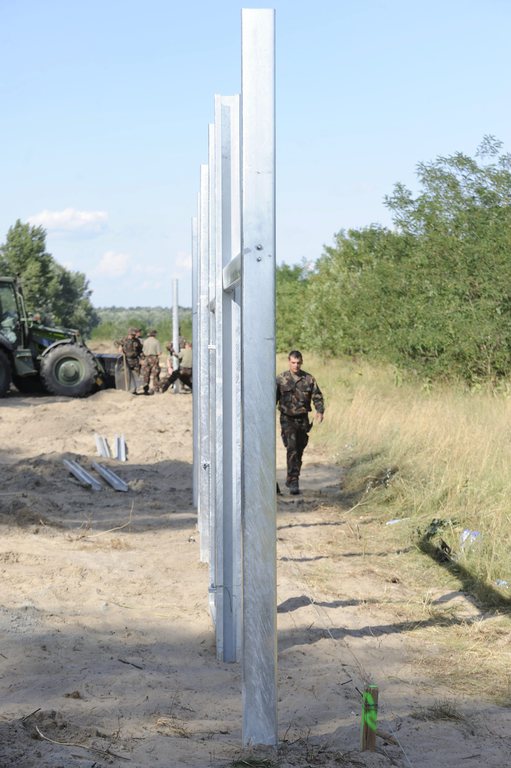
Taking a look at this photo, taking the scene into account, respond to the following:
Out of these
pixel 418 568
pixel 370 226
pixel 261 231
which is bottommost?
pixel 418 568

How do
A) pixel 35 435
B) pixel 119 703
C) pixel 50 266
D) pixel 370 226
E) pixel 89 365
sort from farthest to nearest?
1. pixel 50 266
2. pixel 370 226
3. pixel 89 365
4. pixel 35 435
5. pixel 119 703

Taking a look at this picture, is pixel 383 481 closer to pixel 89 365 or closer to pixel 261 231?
pixel 261 231

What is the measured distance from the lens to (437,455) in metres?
11.5

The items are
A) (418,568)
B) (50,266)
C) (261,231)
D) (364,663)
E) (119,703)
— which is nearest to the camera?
(261,231)

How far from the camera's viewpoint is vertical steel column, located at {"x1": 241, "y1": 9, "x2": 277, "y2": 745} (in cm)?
393

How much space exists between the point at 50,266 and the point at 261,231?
55.4 m

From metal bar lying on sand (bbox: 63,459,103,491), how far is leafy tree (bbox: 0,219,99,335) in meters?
37.3

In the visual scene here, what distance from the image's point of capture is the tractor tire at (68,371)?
21875mm

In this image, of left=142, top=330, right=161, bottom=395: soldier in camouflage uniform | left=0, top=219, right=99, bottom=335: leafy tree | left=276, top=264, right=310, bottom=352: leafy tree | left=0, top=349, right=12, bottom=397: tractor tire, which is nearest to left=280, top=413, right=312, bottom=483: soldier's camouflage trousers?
left=0, top=349, right=12, bottom=397: tractor tire

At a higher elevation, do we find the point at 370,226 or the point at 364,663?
the point at 370,226

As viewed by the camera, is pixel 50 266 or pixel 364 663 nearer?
pixel 364 663

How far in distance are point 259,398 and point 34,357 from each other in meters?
18.9

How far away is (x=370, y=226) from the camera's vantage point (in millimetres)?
23672

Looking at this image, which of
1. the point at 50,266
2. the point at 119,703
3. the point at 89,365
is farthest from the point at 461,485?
the point at 50,266
